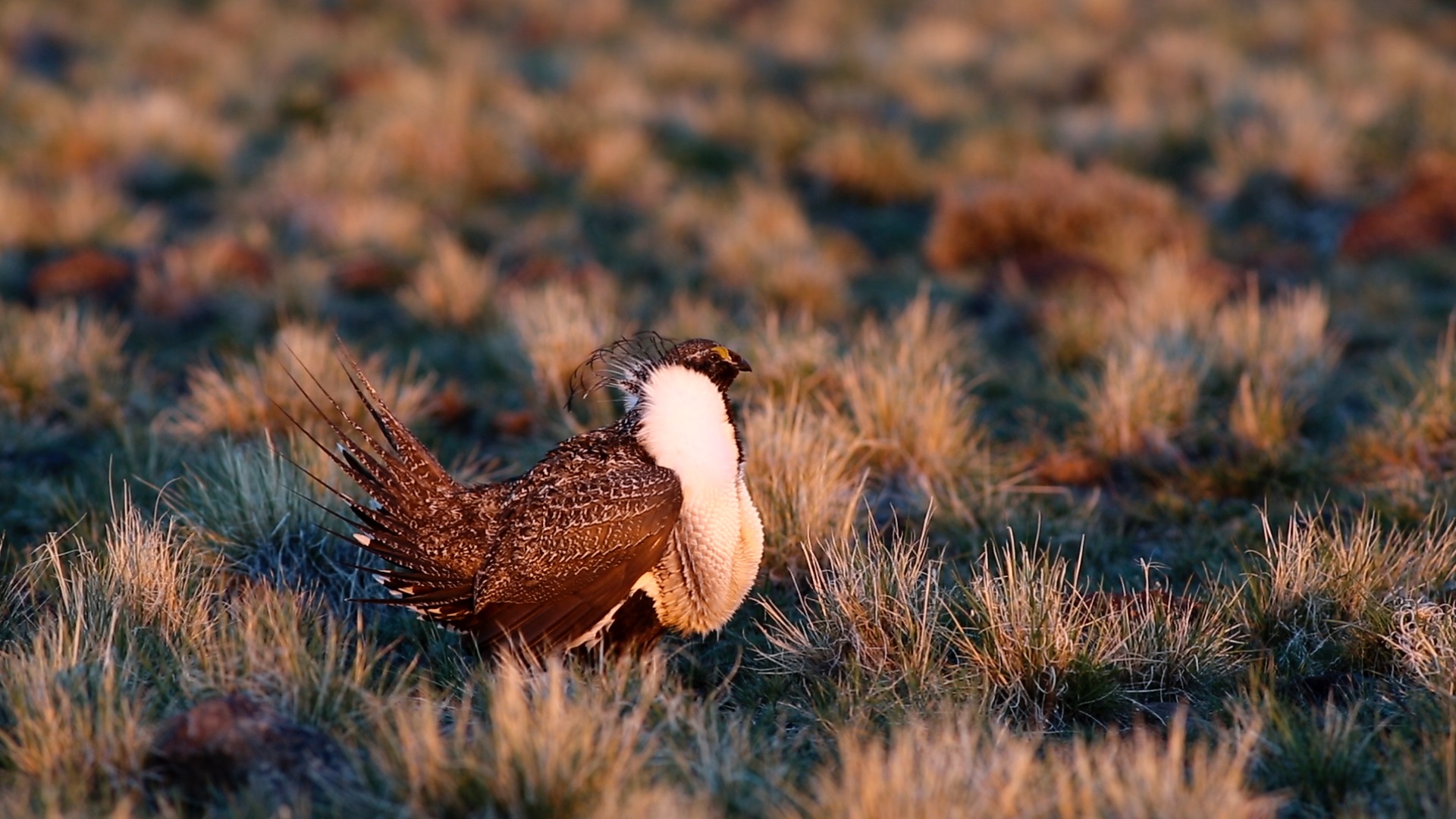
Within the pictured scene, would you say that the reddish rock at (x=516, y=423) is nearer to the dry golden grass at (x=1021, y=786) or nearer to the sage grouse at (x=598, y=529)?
the sage grouse at (x=598, y=529)

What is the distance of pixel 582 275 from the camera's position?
8008 mm

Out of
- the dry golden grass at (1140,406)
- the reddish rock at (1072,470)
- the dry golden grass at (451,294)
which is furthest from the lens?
the dry golden grass at (451,294)

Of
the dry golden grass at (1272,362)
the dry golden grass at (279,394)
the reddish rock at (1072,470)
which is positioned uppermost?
the dry golden grass at (1272,362)

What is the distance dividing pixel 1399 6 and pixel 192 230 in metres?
13.8

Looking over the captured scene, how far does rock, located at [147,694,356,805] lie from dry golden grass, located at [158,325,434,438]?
2264 millimetres

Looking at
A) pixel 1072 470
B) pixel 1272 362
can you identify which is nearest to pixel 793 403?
pixel 1072 470

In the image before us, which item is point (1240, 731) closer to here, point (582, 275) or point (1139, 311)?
point (1139, 311)


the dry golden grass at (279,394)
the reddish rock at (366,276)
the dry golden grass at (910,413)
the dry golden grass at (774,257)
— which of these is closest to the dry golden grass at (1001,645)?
the dry golden grass at (910,413)

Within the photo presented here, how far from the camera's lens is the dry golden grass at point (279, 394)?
18.4ft

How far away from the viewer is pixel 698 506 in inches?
140

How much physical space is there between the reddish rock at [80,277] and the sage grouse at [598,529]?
15.8 feet

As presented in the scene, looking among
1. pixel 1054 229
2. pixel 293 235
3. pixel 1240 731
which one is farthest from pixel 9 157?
pixel 1240 731

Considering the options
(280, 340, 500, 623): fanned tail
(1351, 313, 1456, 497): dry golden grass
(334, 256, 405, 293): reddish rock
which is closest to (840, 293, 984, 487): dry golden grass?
(1351, 313, 1456, 497): dry golden grass

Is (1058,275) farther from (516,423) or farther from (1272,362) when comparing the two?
(516,423)
